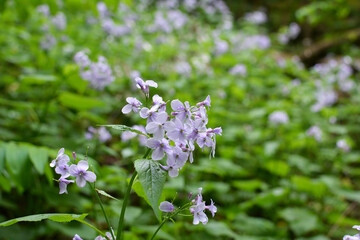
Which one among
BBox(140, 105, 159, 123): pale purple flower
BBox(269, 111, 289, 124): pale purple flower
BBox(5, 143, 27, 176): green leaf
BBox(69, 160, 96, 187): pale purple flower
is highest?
BBox(269, 111, 289, 124): pale purple flower

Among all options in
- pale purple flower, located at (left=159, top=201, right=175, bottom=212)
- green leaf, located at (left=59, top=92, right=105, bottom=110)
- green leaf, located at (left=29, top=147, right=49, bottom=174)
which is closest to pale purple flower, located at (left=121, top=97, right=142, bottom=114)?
pale purple flower, located at (left=159, top=201, right=175, bottom=212)

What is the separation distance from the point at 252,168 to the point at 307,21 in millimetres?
8935

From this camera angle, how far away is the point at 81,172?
1.30 metres

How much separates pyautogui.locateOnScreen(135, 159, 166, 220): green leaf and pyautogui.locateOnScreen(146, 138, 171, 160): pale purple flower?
0.05 metres

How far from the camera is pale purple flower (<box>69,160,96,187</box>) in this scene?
1285 millimetres

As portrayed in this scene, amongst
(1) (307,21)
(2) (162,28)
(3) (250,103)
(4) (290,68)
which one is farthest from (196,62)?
(1) (307,21)

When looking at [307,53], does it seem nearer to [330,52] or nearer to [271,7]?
[330,52]

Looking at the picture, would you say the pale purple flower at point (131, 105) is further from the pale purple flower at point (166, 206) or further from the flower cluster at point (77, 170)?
the pale purple flower at point (166, 206)

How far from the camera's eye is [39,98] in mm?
3721

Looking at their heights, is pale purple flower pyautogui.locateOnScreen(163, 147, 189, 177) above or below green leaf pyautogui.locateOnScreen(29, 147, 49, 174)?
below

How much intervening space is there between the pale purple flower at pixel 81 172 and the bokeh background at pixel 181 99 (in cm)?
16

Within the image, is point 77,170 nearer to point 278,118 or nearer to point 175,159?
point 175,159

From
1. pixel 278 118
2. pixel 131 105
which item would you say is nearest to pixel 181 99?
pixel 278 118

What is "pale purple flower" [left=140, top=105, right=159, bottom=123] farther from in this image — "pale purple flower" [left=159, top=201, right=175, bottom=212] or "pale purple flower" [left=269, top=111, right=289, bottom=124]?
"pale purple flower" [left=269, top=111, right=289, bottom=124]
